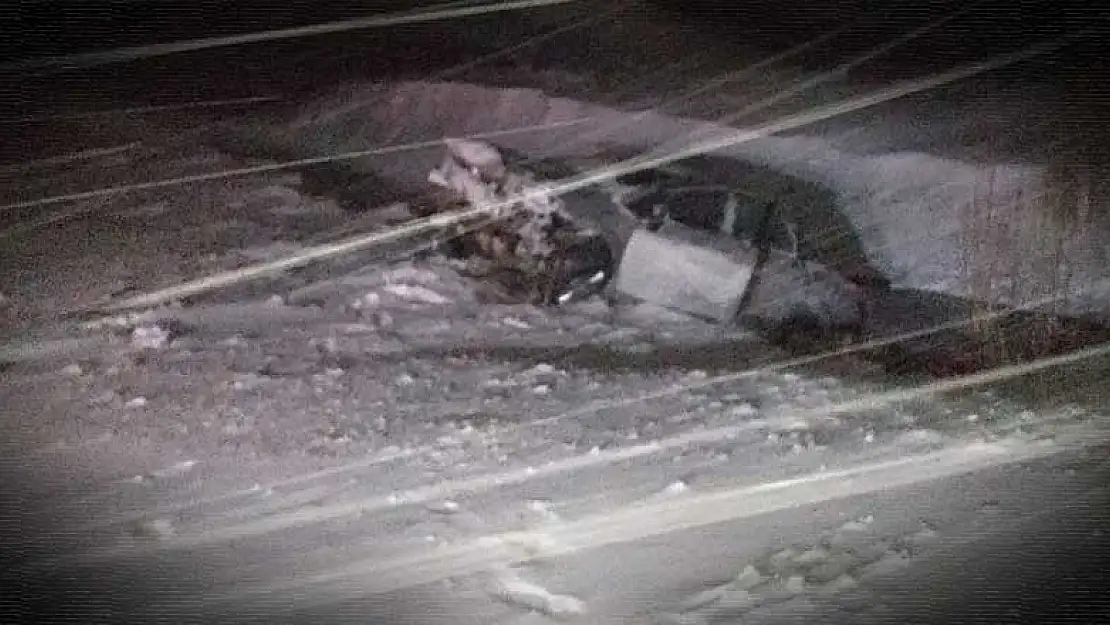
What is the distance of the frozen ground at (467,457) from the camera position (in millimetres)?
3182

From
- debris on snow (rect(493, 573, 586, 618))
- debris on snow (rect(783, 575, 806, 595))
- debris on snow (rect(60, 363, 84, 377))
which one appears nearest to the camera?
debris on snow (rect(493, 573, 586, 618))

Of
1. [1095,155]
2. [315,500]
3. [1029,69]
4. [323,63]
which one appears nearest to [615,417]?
[315,500]

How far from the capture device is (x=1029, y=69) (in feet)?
27.3

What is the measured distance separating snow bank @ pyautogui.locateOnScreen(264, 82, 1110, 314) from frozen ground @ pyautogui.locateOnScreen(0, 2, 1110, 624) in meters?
1.29

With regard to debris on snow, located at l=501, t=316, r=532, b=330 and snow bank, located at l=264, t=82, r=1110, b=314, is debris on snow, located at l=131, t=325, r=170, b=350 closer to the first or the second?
debris on snow, located at l=501, t=316, r=532, b=330

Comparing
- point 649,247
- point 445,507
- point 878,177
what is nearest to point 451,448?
point 445,507

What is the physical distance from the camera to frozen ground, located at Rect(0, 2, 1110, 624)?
10.4ft

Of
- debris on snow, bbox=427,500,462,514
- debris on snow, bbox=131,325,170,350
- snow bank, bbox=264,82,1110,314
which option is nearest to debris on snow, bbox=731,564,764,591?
debris on snow, bbox=427,500,462,514

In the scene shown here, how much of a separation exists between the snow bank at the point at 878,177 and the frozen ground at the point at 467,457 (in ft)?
4.24

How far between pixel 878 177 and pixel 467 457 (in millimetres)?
5037

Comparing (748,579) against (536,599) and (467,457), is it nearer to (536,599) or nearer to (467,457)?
(536,599)

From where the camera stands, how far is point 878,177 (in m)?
7.54

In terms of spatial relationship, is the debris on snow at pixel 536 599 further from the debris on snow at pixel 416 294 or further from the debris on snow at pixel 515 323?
the debris on snow at pixel 416 294

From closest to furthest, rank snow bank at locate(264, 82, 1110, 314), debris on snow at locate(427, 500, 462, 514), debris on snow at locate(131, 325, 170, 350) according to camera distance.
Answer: debris on snow at locate(427, 500, 462, 514)
debris on snow at locate(131, 325, 170, 350)
snow bank at locate(264, 82, 1110, 314)
